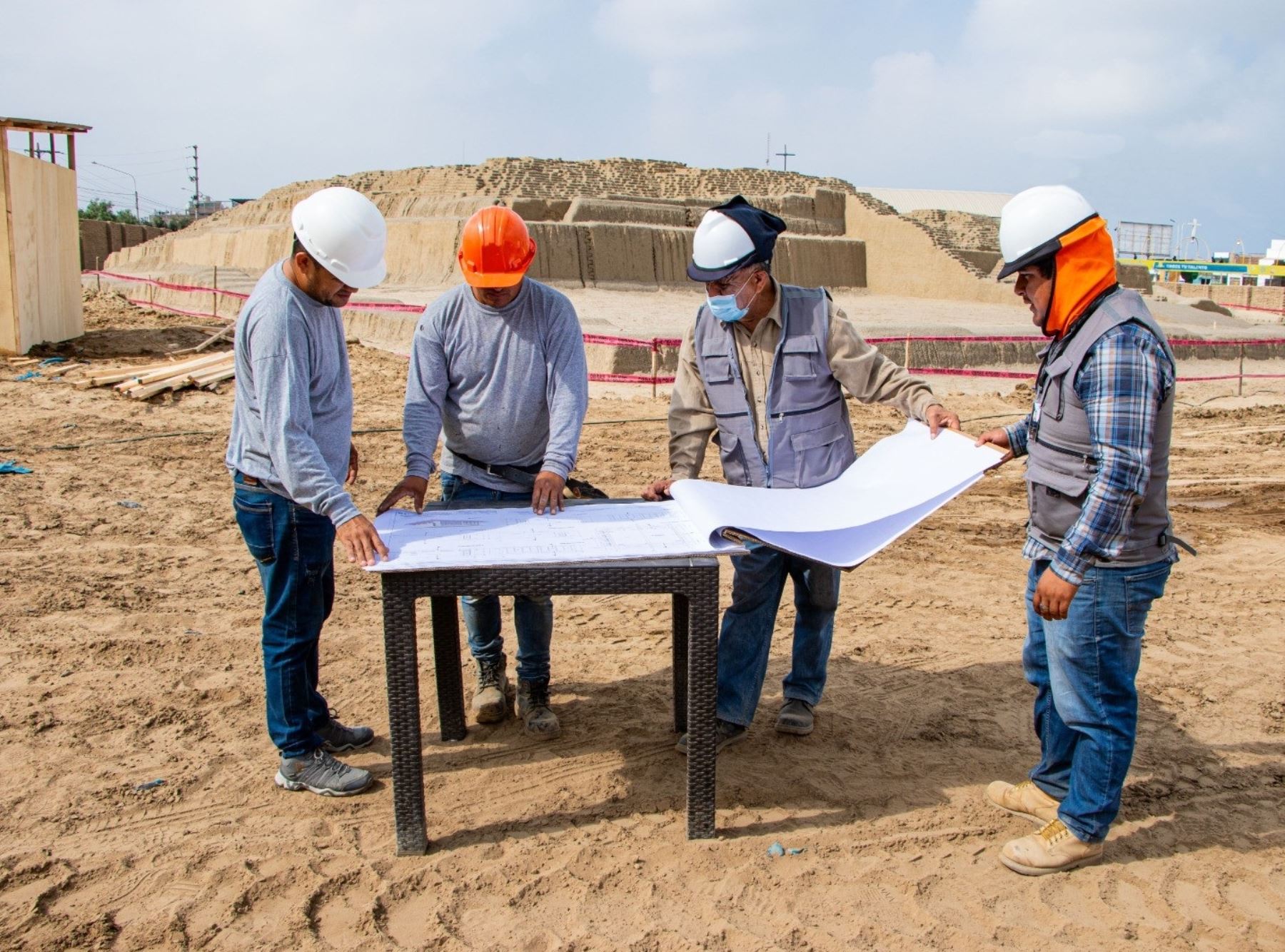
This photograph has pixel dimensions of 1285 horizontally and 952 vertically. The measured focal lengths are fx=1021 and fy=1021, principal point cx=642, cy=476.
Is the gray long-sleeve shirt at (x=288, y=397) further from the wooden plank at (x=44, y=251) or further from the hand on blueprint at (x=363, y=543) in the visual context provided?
the wooden plank at (x=44, y=251)

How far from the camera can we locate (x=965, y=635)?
5.02 meters

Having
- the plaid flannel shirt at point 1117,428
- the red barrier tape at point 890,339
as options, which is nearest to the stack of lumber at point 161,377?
the red barrier tape at point 890,339

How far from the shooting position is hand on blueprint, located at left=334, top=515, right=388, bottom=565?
286 centimetres

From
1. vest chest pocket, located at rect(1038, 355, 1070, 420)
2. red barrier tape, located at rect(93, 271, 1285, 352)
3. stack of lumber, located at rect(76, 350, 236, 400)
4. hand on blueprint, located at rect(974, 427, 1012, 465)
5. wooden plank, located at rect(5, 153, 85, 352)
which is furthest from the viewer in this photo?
wooden plank, located at rect(5, 153, 85, 352)

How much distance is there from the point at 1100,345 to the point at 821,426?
1.17 m

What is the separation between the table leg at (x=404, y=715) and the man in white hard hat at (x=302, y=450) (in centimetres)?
16

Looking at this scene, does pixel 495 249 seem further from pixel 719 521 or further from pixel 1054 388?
pixel 1054 388

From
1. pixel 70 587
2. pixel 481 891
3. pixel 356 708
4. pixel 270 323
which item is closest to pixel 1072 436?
pixel 481 891

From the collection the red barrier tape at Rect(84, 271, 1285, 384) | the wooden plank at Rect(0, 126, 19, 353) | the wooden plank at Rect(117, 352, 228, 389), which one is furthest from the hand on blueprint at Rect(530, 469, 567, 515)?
the wooden plank at Rect(0, 126, 19, 353)

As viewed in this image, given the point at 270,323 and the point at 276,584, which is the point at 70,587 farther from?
the point at 270,323

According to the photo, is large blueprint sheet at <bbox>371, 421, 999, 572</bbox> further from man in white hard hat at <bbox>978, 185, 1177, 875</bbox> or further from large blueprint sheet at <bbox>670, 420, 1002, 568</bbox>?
man in white hard hat at <bbox>978, 185, 1177, 875</bbox>

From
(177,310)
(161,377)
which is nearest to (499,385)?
(161,377)

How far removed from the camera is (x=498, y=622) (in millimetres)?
4086

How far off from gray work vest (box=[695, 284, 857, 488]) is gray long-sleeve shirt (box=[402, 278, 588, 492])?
50 cm
